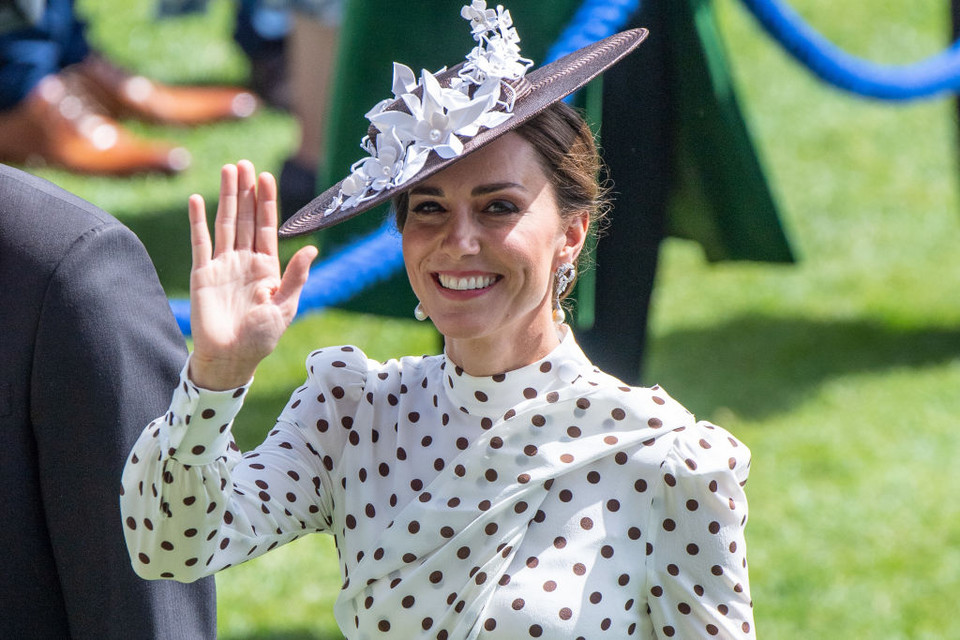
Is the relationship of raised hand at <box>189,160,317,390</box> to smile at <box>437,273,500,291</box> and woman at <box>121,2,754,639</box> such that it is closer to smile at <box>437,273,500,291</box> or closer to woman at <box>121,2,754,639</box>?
woman at <box>121,2,754,639</box>

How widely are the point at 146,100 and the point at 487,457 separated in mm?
6152

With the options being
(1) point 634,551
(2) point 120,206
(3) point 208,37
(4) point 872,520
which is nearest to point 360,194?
(1) point 634,551

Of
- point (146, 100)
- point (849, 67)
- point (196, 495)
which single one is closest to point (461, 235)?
point (196, 495)

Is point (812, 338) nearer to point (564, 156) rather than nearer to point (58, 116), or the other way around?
point (58, 116)

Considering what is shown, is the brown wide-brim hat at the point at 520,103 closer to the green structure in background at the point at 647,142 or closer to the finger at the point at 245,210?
the finger at the point at 245,210

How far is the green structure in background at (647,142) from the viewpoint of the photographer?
3.12 m

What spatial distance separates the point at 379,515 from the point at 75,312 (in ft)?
1.65

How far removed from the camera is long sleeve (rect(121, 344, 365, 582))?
1.67 metres

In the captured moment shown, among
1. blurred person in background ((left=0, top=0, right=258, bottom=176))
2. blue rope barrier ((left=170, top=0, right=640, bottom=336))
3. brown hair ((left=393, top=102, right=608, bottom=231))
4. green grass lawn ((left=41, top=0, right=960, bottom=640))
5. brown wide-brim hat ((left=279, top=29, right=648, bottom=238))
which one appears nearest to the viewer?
brown wide-brim hat ((left=279, top=29, right=648, bottom=238))

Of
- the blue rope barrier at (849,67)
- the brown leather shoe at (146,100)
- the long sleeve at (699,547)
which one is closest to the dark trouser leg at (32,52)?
the brown leather shoe at (146,100)

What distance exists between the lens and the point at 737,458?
1889mm

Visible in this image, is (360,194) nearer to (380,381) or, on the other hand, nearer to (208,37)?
(380,381)

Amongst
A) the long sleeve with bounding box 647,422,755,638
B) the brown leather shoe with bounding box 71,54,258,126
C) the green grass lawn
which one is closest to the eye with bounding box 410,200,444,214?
the long sleeve with bounding box 647,422,755,638

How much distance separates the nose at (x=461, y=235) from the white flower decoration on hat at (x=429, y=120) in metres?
0.10
